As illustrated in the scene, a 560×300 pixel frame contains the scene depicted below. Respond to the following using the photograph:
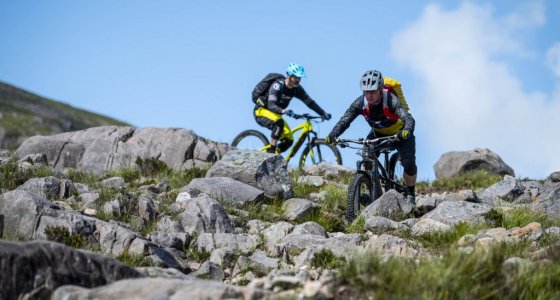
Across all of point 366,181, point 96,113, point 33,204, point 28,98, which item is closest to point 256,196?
point 366,181

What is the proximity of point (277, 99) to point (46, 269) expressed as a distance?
12.4m

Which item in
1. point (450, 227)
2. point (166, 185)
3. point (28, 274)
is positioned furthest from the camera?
point (166, 185)

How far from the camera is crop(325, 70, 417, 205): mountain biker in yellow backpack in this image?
12.8 m

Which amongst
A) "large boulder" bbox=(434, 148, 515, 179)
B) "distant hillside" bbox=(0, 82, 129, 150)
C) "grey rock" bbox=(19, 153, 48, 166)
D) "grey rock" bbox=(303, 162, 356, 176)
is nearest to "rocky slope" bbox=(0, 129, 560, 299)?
"grey rock" bbox=(19, 153, 48, 166)

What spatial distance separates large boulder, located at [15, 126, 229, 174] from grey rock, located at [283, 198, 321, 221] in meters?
6.27

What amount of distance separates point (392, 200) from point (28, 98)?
311 ft

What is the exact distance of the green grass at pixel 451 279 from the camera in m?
5.99

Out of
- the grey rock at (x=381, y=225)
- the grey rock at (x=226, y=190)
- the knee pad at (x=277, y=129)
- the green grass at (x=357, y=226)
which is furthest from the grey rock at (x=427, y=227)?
the knee pad at (x=277, y=129)

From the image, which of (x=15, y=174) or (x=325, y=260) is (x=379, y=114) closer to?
(x=325, y=260)

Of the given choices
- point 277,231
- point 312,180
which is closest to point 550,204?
point 277,231

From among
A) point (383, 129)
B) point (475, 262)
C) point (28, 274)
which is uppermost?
point (383, 129)

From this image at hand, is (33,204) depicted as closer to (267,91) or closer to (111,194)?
(111,194)

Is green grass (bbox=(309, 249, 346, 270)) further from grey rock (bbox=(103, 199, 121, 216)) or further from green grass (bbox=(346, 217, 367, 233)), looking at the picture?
grey rock (bbox=(103, 199, 121, 216))

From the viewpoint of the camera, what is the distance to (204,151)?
63.9 ft
